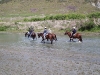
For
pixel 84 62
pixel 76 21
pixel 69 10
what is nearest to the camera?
pixel 84 62

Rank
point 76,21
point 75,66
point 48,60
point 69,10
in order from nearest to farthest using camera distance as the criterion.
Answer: point 75,66 → point 48,60 → point 76,21 → point 69,10

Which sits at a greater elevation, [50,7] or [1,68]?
[50,7]

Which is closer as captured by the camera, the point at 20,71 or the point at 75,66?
the point at 20,71

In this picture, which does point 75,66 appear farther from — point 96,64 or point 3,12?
point 3,12

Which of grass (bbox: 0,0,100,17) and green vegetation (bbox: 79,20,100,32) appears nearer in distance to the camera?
green vegetation (bbox: 79,20,100,32)

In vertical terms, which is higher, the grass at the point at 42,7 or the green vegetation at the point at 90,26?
the grass at the point at 42,7

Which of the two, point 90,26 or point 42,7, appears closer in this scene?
point 90,26

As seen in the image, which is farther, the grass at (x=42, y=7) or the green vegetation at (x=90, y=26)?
the grass at (x=42, y=7)

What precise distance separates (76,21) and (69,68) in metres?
38.1

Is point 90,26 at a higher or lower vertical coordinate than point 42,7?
lower

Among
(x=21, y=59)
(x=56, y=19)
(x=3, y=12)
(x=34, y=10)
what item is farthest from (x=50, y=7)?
(x=21, y=59)

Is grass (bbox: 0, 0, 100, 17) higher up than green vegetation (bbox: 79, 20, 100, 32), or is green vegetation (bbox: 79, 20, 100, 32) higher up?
grass (bbox: 0, 0, 100, 17)

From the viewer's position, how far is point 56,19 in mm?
58250

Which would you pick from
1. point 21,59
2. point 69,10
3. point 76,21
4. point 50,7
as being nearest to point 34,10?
point 50,7
